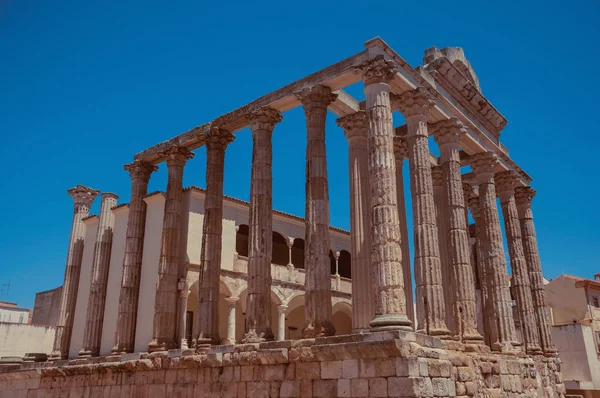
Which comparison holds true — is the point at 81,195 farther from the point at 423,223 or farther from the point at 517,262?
the point at 517,262

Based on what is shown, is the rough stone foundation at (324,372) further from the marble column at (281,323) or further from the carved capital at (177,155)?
the marble column at (281,323)

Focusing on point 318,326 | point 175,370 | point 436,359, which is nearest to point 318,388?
point 318,326

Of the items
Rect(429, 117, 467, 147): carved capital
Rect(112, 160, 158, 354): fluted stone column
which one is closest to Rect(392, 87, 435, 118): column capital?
Rect(429, 117, 467, 147): carved capital

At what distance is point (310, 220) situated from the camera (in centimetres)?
1436

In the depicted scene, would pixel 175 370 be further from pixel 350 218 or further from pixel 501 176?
pixel 501 176

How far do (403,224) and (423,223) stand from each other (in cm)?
271

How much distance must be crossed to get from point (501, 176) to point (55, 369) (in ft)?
57.5

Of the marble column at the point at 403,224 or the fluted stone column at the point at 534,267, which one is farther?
the fluted stone column at the point at 534,267

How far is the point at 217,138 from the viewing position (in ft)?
59.3

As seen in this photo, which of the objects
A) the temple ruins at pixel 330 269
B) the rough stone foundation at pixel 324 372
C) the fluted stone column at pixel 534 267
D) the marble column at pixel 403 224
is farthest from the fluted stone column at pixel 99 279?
the fluted stone column at pixel 534 267

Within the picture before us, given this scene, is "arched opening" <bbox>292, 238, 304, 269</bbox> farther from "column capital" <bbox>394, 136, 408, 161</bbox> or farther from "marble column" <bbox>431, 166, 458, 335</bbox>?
"column capital" <bbox>394, 136, 408, 161</bbox>

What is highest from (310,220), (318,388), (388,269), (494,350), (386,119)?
(386,119)

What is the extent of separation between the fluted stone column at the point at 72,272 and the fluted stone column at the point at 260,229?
404 inches

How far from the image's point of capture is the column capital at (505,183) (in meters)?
20.0
